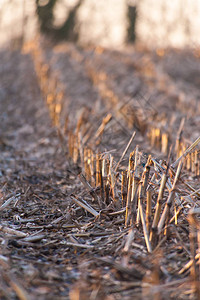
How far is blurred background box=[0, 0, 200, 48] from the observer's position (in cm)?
1241

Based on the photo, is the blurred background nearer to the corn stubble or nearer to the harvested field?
the harvested field

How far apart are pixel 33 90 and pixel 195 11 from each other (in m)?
6.30

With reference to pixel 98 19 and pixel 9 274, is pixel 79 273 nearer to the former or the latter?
pixel 9 274

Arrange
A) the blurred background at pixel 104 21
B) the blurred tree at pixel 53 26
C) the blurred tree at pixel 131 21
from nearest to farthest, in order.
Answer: the blurred background at pixel 104 21
the blurred tree at pixel 131 21
the blurred tree at pixel 53 26

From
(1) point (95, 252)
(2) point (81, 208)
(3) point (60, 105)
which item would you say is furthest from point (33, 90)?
(1) point (95, 252)

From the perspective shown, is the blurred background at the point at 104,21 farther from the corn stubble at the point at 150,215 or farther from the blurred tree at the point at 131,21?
the corn stubble at the point at 150,215

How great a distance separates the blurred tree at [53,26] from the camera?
1488 cm

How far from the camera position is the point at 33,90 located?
831 centimetres

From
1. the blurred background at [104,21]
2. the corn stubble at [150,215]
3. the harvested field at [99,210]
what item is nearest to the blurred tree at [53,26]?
the blurred background at [104,21]

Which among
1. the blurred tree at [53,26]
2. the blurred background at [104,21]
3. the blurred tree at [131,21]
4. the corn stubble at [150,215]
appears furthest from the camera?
the blurred tree at [53,26]

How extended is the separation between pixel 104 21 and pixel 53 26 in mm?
2557

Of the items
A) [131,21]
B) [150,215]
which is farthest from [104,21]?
[150,215]

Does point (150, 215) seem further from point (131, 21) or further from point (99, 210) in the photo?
point (131, 21)

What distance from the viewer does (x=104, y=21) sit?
14117mm
